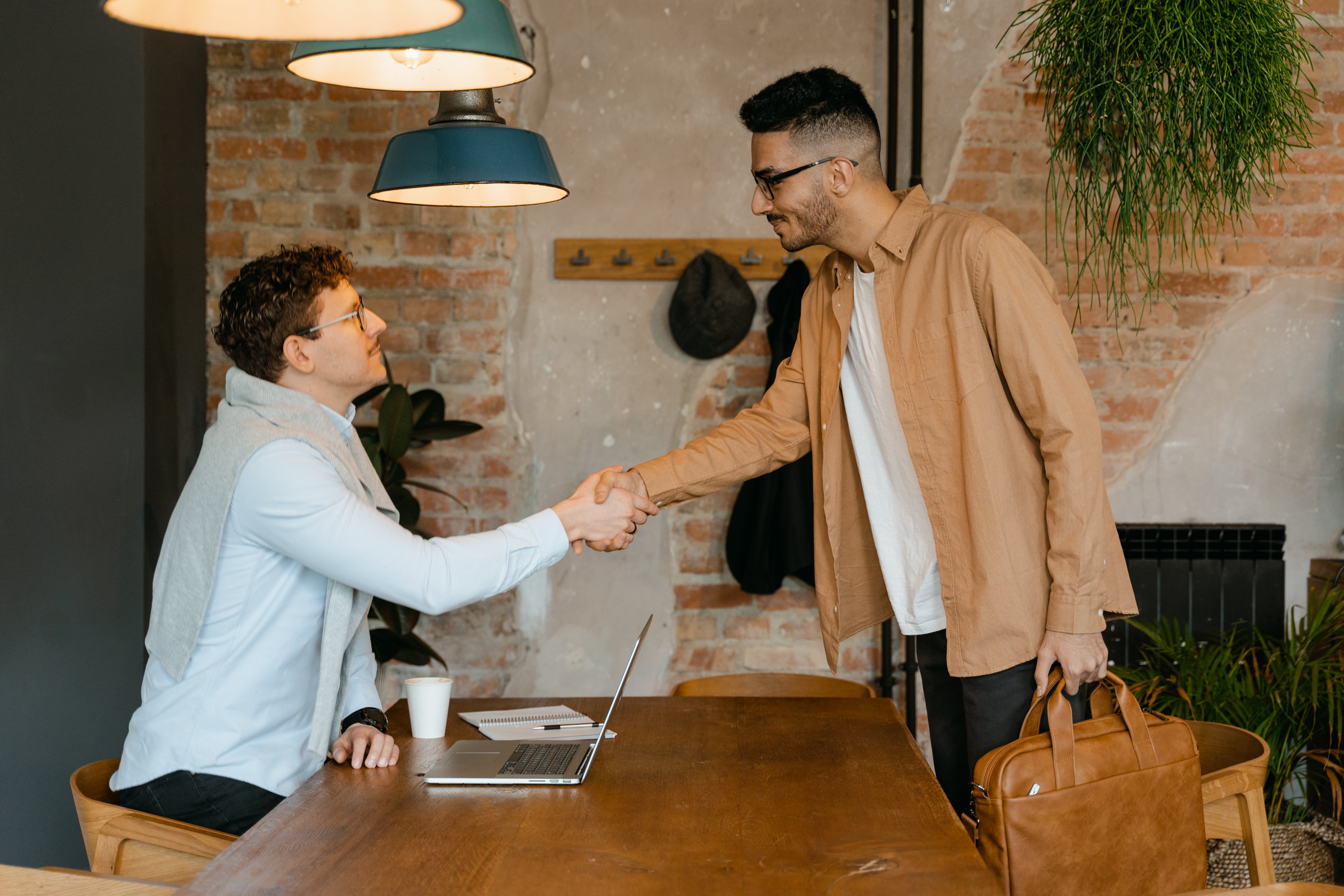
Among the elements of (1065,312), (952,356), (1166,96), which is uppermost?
(1166,96)

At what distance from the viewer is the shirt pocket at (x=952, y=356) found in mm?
1838

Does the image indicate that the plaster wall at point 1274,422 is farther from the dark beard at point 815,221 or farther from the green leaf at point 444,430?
the green leaf at point 444,430

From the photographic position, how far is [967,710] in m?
1.89

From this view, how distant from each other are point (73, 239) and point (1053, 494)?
2179 mm

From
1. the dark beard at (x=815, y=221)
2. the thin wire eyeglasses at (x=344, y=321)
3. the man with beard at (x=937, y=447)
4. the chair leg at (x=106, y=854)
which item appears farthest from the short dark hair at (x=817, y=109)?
the chair leg at (x=106, y=854)

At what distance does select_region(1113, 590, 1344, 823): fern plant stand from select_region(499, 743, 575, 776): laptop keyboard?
5.23ft

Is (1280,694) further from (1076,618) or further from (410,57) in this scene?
(410,57)

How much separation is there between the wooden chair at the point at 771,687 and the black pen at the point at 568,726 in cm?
62

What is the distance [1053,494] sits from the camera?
174 centimetres

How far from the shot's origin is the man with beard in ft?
5.73

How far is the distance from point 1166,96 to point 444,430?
1915 mm

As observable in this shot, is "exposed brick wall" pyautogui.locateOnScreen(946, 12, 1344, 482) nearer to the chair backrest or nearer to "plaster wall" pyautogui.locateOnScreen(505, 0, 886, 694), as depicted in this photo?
"plaster wall" pyautogui.locateOnScreen(505, 0, 886, 694)

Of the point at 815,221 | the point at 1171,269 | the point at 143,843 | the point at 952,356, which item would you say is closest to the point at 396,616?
the point at 143,843

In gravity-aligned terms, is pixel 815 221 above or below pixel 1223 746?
above
